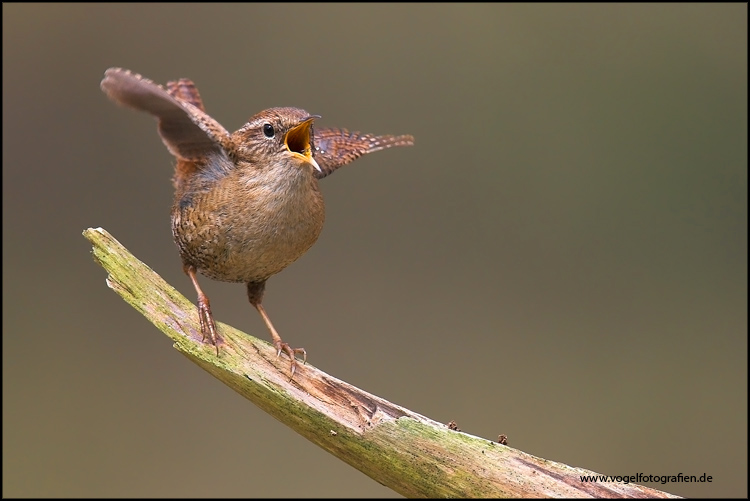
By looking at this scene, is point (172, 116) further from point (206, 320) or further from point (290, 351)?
point (290, 351)

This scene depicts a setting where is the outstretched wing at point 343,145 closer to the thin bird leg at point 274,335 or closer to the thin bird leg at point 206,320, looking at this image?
the thin bird leg at point 274,335

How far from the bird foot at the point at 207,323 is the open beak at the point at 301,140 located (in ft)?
2.04

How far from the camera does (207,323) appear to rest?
2805mm

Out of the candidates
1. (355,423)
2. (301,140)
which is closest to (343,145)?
(301,140)

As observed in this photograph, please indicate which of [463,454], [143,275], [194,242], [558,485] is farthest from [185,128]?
[558,485]

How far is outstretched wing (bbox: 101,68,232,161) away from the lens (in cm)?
300

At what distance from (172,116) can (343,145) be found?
31.1 inches

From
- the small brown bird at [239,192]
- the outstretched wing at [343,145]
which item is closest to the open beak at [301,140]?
the small brown bird at [239,192]

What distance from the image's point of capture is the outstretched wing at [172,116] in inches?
118

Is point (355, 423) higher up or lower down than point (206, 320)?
lower down

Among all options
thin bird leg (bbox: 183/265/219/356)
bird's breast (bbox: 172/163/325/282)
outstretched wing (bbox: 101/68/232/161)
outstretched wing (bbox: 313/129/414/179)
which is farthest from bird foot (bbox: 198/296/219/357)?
outstretched wing (bbox: 313/129/414/179)

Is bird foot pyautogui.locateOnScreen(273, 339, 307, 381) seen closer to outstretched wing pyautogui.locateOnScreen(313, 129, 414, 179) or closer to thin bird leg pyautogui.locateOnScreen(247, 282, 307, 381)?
thin bird leg pyautogui.locateOnScreen(247, 282, 307, 381)

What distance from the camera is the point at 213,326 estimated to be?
111 inches

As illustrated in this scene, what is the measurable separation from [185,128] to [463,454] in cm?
165
